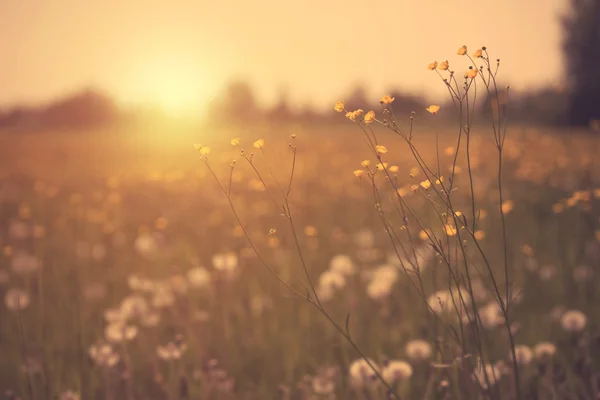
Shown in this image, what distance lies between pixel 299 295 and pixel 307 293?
0.23 ft

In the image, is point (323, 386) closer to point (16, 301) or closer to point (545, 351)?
point (545, 351)

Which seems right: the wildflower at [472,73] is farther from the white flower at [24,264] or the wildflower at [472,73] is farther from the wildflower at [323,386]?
the white flower at [24,264]

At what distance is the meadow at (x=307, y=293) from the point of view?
5.44 ft

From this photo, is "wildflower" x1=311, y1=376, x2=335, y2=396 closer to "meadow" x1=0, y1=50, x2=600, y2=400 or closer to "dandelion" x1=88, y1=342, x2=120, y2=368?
"meadow" x1=0, y1=50, x2=600, y2=400

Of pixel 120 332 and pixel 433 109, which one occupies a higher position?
pixel 433 109

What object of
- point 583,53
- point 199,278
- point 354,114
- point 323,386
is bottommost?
point 323,386

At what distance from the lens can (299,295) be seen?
49.1 inches

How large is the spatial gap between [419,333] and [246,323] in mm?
773

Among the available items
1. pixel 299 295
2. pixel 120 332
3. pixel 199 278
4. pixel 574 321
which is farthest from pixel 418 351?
pixel 199 278

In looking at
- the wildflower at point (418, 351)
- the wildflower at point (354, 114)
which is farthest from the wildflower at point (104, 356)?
the wildflower at point (354, 114)

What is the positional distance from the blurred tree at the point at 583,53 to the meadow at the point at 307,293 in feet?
46.4

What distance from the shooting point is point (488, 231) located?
12.0 ft

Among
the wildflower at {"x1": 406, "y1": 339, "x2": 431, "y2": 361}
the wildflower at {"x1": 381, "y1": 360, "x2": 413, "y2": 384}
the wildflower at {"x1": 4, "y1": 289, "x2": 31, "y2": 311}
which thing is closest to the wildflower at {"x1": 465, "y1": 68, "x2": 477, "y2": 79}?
the wildflower at {"x1": 381, "y1": 360, "x2": 413, "y2": 384}

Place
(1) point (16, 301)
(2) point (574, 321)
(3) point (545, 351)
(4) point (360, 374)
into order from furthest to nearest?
1. (1) point (16, 301)
2. (2) point (574, 321)
3. (3) point (545, 351)
4. (4) point (360, 374)
